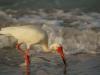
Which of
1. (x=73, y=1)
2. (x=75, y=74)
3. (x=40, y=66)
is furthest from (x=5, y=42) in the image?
(x=73, y=1)

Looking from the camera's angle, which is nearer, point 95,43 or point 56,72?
point 56,72

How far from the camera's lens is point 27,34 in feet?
29.4

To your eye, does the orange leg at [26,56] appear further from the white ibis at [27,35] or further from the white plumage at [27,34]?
the white plumage at [27,34]

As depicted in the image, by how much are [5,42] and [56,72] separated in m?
2.03

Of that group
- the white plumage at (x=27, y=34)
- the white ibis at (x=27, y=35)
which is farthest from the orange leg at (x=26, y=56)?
the white plumage at (x=27, y=34)

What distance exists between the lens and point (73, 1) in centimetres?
1477

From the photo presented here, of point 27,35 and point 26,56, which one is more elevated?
point 27,35

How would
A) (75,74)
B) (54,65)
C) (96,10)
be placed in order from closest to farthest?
(75,74) < (54,65) < (96,10)

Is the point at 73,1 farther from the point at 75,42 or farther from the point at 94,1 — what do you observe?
the point at 75,42

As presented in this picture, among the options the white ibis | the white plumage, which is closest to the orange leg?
the white ibis

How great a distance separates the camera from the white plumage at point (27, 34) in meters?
8.87

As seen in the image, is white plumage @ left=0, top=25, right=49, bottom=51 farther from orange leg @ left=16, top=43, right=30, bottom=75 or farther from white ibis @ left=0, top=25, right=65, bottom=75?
orange leg @ left=16, top=43, right=30, bottom=75

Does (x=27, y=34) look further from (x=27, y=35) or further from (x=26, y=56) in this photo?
(x=26, y=56)

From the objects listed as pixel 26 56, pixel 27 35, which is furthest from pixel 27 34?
pixel 26 56
